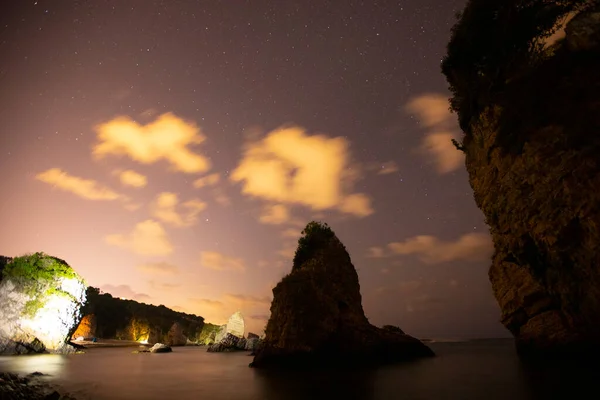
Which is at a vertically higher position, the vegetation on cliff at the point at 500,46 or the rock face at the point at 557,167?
the vegetation on cliff at the point at 500,46

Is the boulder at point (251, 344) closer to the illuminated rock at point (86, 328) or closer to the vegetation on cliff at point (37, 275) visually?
the vegetation on cliff at point (37, 275)

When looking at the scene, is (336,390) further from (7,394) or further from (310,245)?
(310,245)

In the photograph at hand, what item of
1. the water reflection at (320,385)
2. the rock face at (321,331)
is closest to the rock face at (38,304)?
the rock face at (321,331)

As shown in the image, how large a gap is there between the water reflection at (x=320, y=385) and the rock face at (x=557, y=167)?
940 cm

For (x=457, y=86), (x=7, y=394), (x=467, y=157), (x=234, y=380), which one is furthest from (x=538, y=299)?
(x=7, y=394)

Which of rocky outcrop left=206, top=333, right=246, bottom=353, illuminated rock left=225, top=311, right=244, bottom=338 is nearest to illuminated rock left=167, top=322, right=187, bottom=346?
illuminated rock left=225, top=311, right=244, bottom=338

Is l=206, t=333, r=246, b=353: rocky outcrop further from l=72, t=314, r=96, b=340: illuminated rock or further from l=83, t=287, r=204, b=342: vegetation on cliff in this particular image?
l=72, t=314, r=96, b=340: illuminated rock

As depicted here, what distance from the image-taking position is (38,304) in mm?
39781

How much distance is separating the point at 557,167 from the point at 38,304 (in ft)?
171

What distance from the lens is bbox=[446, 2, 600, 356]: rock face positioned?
12.0 metres

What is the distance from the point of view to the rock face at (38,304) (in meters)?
37.2

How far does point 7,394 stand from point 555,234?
18.8 m

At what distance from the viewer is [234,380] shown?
1795cm

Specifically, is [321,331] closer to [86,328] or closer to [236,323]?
[236,323]
